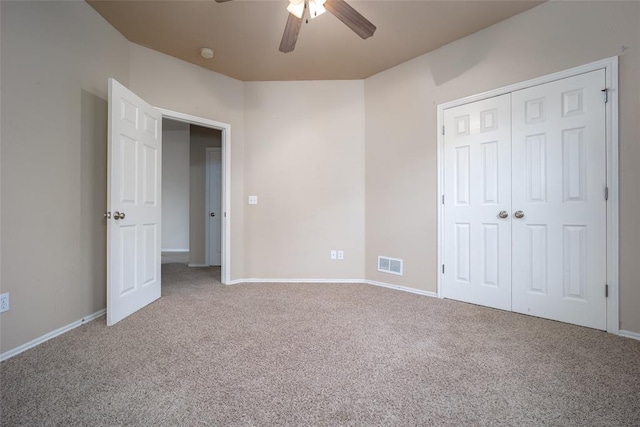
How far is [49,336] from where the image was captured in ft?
6.58

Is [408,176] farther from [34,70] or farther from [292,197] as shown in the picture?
[34,70]

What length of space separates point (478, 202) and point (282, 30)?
250 centimetres

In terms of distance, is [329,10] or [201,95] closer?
[329,10]

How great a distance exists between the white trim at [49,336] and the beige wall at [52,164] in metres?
0.03

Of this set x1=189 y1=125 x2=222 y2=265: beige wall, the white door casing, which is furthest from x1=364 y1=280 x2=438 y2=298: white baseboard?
x1=189 y1=125 x2=222 y2=265: beige wall

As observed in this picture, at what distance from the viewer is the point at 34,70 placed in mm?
1928

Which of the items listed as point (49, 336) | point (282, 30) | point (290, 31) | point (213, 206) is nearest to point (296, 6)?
point (290, 31)

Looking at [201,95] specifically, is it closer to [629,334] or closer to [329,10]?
[329,10]

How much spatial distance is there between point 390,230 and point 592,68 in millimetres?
2185

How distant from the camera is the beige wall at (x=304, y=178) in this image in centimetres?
374

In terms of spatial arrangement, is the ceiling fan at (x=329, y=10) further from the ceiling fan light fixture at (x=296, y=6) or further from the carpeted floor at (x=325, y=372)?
the carpeted floor at (x=325, y=372)

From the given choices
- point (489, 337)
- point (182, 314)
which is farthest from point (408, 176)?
point (182, 314)

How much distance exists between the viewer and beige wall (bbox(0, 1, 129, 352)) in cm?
179

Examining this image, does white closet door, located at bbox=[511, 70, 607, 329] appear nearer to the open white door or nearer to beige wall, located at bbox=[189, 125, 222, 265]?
the open white door
